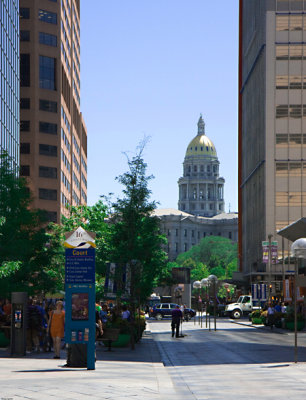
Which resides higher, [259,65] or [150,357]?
[259,65]

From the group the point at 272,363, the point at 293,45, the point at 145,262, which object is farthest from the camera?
the point at 293,45

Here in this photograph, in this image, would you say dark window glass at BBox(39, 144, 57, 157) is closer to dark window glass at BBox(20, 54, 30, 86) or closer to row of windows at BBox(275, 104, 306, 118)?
dark window glass at BBox(20, 54, 30, 86)

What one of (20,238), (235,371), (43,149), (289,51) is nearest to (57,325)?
(235,371)

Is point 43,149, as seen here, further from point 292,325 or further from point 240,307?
point 292,325

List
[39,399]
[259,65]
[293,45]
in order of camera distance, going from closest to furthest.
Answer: [39,399]
[293,45]
[259,65]

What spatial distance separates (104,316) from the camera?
35.3 m

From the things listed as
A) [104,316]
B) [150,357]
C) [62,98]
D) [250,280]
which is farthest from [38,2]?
[150,357]

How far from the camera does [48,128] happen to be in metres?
109

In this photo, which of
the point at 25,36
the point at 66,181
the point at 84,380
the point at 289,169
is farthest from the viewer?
the point at 66,181

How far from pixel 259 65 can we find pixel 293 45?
7.25 metres

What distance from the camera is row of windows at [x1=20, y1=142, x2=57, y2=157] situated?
356ft

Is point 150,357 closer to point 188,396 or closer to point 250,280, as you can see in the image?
point 188,396

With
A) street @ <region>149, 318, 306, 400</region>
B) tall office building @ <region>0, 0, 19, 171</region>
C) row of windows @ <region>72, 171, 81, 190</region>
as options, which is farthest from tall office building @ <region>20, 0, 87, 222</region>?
street @ <region>149, 318, 306, 400</region>

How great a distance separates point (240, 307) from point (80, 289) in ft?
224
